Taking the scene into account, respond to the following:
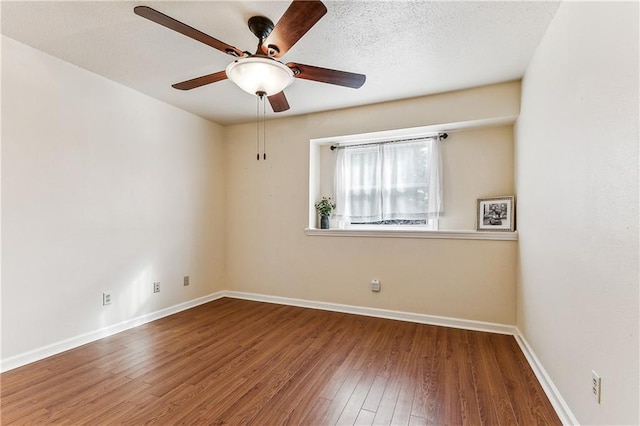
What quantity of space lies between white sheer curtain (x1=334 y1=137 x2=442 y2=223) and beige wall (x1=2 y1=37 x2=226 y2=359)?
193 cm

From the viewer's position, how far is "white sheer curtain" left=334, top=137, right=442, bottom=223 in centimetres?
348

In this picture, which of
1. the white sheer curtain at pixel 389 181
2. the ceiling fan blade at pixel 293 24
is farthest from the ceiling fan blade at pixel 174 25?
the white sheer curtain at pixel 389 181

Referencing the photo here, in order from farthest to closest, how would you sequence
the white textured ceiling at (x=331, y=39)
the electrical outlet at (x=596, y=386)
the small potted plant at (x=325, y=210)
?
the small potted plant at (x=325, y=210) < the white textured ceiling at (x=331, y=39) < the electrical outlet at (x=596, y=386)

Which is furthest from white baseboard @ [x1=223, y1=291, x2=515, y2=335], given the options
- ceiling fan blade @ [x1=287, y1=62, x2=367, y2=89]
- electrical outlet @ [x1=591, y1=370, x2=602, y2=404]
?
ceiling fan blade @ [x1=287, y1=62, x2=367, y2=89]

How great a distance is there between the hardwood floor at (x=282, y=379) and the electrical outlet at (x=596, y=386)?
444 mm

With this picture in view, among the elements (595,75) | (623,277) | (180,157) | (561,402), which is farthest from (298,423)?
(180,157)

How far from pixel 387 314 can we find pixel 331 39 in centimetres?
278

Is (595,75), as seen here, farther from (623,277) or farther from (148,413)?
(148,413)

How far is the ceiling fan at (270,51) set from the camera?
149 cm

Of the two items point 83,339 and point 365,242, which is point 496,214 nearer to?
point 365,242

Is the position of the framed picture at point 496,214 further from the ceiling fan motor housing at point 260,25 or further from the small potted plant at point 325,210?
the ceiling fan motor housing at point 260,25

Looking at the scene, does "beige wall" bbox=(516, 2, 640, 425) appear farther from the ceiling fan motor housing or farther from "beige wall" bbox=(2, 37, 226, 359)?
"beige wall" bbox=(2, 37, 226, 359)

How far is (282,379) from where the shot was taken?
2098mm

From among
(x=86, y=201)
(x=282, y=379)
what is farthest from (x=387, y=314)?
(x=86, y=201)
